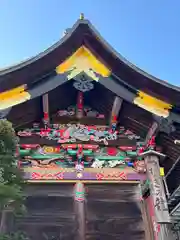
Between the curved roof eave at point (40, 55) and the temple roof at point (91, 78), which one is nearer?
the curved roof eave at point (40, 55)

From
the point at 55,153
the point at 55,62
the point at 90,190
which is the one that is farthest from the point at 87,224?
the point at 55,62

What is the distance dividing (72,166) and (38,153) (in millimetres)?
698

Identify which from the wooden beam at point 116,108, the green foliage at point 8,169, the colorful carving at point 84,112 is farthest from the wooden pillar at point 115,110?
the green foliage at point 8,169

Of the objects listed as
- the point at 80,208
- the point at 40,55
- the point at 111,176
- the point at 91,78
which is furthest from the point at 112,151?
the point at 40,55

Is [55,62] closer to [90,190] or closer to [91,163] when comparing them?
[91,163]

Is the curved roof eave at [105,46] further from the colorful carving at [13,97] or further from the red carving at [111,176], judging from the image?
the red carving at [111,176]

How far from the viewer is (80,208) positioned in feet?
16.3

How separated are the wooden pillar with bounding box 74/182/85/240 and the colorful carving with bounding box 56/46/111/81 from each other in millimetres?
1978

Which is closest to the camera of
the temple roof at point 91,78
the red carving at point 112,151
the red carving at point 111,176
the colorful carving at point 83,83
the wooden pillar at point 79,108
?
the temple roof at point 91,78

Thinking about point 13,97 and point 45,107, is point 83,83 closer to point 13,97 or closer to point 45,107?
point 45,107

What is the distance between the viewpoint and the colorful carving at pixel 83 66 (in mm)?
5559

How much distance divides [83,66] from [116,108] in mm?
1031

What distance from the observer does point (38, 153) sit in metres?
5.66

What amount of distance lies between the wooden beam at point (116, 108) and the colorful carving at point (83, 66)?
521mm
